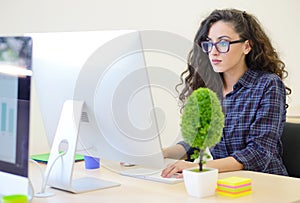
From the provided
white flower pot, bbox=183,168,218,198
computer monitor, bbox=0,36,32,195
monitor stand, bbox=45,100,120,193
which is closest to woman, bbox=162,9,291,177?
white flower pot, bbox=183,168,218,198

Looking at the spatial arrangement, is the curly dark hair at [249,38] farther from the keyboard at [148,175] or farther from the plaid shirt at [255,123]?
the keyboard at [148,175]

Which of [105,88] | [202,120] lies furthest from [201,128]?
[105,88]

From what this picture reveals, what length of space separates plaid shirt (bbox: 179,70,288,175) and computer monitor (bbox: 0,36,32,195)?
3.06 ft

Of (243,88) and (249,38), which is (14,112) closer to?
(243,88)

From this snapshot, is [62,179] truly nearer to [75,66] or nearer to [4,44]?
[75,66]

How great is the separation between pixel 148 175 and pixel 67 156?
0.31 meters

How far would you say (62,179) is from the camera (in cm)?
154

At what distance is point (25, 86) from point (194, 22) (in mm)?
2365

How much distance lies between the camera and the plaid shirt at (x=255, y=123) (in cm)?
194

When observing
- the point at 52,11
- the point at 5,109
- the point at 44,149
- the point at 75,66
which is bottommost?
the point at 44,149

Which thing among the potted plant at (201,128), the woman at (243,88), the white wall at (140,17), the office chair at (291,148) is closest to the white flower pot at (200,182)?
the potted plant at (201,128)

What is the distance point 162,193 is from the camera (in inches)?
58.4

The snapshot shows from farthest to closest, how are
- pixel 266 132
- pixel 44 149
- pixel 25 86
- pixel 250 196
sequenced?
pixel 44 149 < pixel 266 132 < pixel 250 196 < pixel 25 86

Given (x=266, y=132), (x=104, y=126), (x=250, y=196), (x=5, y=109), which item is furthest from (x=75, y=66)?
(x=266, y=132)
